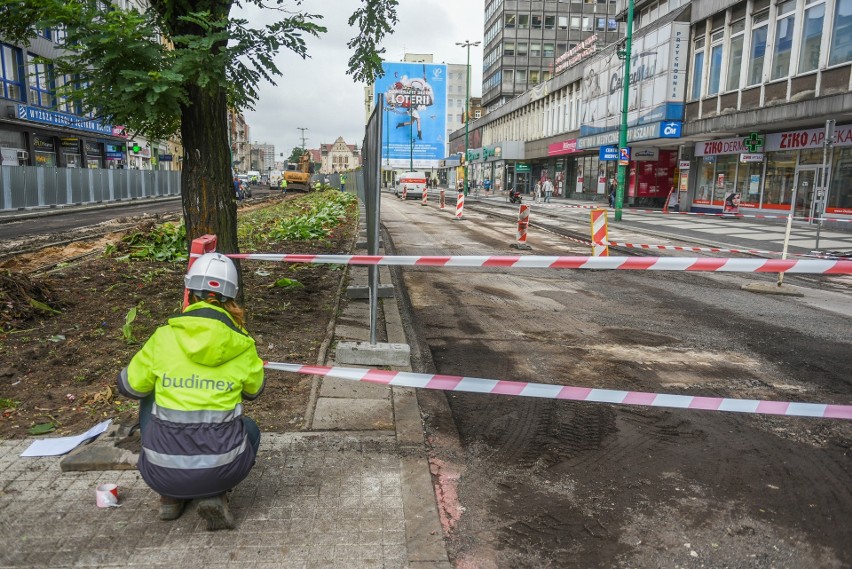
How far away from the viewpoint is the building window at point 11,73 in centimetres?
3080

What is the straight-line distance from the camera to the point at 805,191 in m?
24.8

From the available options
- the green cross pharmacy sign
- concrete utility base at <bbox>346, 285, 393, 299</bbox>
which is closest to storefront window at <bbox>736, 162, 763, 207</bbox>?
the green cross pharmacy sign

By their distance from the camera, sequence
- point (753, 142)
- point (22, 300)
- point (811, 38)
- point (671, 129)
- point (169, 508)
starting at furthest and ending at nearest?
point (671, 129) < point (753, 142) < point (811, 38) < point (22, 300) < point (169, 508)

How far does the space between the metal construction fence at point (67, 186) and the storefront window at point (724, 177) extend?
3143 centimetres

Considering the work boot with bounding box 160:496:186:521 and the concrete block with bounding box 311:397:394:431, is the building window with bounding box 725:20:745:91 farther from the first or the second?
the work boot with bounding box 160:496:186:521

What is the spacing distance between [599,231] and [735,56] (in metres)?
20.5

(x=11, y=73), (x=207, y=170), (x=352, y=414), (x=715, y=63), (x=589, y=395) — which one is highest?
(x=715, y=63)

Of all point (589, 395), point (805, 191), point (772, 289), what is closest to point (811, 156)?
point (805, 191)

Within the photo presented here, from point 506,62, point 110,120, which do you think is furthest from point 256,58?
point 506,62

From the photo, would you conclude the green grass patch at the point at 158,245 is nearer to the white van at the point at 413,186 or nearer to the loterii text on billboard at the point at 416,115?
the white van at the point at 413,186

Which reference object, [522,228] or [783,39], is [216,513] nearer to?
[522,228]

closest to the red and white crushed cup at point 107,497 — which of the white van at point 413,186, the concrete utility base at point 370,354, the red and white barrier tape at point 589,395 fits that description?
the red and white barrier tape at point 589,395

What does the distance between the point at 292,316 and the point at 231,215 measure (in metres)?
1.48

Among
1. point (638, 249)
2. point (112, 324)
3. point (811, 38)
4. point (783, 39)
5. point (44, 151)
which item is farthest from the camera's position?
point (44, 151)
